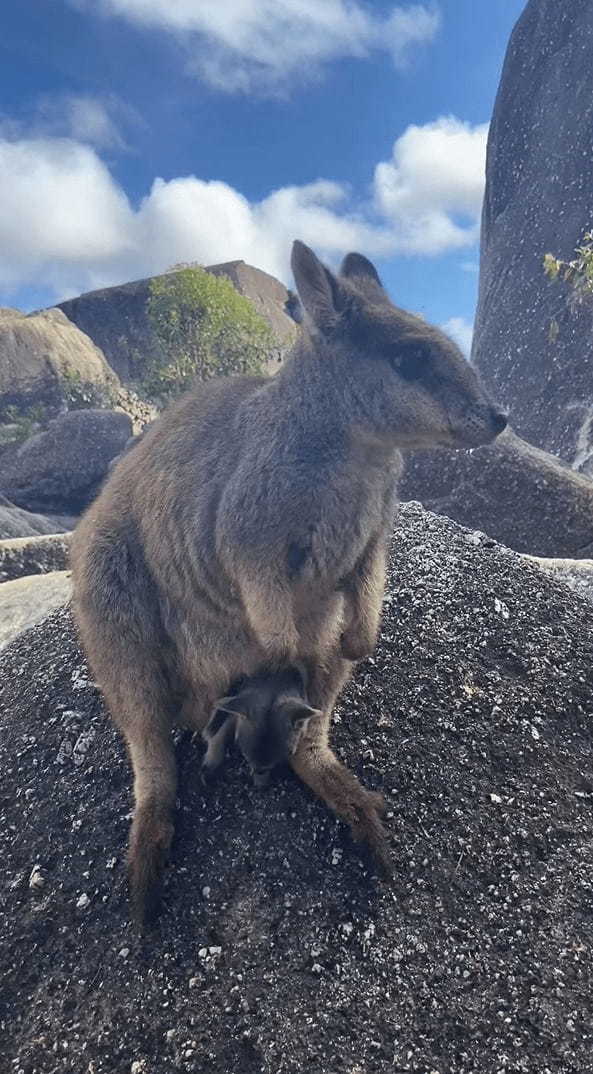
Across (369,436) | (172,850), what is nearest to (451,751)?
(172,850)

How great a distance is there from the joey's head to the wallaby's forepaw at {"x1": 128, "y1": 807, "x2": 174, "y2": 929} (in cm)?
42

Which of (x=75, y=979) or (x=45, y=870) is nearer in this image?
(x=75, y=979)

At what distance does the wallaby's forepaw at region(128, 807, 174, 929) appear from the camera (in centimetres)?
264

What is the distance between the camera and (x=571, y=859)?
2902mm

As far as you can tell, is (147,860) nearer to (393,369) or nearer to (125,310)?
(393,369)

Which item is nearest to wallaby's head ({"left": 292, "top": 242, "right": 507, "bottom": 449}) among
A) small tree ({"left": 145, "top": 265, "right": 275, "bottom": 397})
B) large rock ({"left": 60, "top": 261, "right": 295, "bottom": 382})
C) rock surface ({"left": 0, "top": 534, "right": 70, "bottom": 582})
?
rock surface ({"left": 0, "top": 534, "right": 70, "bottom": 582})

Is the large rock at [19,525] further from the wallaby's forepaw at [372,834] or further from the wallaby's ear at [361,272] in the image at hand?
the wallaby's forepaw at [372,834]

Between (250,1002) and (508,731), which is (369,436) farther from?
(250,1002)

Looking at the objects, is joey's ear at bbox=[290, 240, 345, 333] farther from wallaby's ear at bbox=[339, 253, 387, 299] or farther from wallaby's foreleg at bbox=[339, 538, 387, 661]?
wallaby's foreleg at bbox=[339, 538, 387, 661]

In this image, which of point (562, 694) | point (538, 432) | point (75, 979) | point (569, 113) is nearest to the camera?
point (75, 979)

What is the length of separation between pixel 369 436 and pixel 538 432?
11.0 m

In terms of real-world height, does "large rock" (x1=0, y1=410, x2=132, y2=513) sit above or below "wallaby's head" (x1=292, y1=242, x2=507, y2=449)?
below

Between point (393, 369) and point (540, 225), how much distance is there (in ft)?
47.5

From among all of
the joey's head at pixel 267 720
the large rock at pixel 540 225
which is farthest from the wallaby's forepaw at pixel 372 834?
the large rock at pixel 540 225
